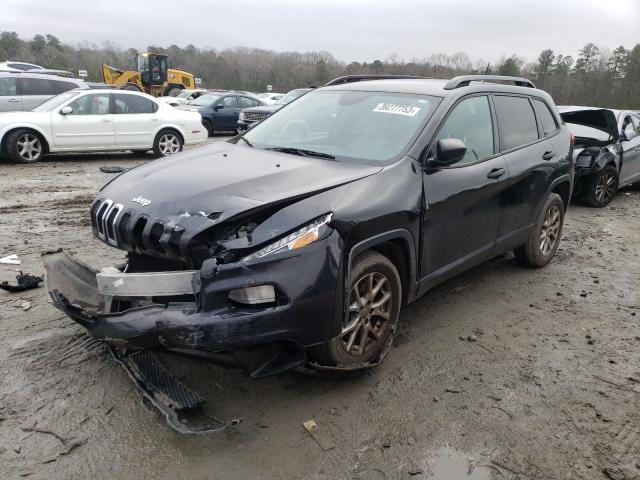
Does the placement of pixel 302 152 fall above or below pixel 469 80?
below

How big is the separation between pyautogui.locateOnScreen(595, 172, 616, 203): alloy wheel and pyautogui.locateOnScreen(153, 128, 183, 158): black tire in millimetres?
8654

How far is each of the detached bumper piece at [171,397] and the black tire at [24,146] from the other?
8.73 meters

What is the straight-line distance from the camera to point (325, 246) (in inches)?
108

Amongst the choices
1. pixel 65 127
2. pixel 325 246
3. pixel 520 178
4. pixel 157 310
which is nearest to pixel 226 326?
pixel 157 310

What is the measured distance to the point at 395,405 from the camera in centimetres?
306

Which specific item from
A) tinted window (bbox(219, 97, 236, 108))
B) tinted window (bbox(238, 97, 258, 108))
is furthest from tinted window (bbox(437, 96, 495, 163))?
tinted window (bbox(238, 97, 258, 108))

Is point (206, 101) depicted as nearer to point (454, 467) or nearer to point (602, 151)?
point (602, 151)

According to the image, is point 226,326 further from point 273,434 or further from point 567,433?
point 567,433

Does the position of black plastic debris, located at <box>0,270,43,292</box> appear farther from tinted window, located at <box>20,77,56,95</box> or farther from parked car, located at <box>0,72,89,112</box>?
tinted window, located at <box>20,77,56,95</box>

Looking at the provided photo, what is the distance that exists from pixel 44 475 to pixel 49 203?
18.9 feet

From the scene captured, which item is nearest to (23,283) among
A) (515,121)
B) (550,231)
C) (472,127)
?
(472,127)

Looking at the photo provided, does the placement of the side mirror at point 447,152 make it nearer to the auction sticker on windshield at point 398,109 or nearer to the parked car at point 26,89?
the auction sticker on windshield at point 398,109

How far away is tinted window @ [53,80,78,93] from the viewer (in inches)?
510

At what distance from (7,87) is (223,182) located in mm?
12134
